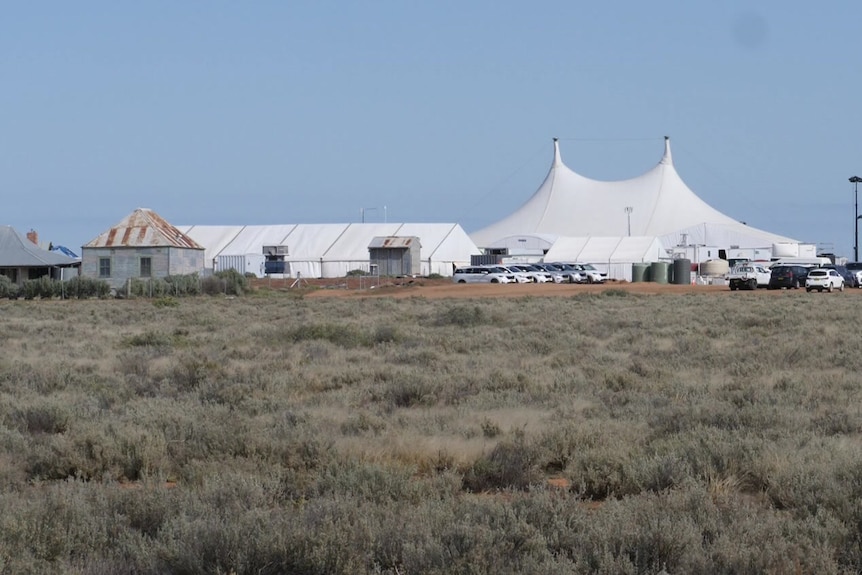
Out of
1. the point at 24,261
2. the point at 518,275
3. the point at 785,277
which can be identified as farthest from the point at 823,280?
the point at 24,261

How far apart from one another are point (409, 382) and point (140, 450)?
4626 millimetres

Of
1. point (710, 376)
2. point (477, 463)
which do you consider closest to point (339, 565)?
point (477, 463)

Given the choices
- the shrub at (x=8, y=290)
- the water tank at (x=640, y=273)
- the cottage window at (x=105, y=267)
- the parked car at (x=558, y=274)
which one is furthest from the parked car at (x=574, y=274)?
the shrub at (x=8, y=290)

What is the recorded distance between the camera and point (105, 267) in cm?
4884

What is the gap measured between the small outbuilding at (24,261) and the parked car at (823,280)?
35379 millimetres

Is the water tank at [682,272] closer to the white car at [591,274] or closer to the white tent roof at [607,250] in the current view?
the white car at [591,274]

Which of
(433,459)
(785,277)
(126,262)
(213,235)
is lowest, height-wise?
(433,459)

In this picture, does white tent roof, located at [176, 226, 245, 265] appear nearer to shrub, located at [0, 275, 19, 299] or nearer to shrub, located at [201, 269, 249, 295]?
shrub, located at [201, 269, 249, 295]

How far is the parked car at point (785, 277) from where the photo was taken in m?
52.6

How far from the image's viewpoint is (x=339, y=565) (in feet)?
17.7

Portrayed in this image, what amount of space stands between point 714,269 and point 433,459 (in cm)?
6403

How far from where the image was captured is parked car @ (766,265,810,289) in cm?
5259

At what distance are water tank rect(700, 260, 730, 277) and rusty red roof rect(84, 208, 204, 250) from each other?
114 feet

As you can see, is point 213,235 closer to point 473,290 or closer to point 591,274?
point 591,274
